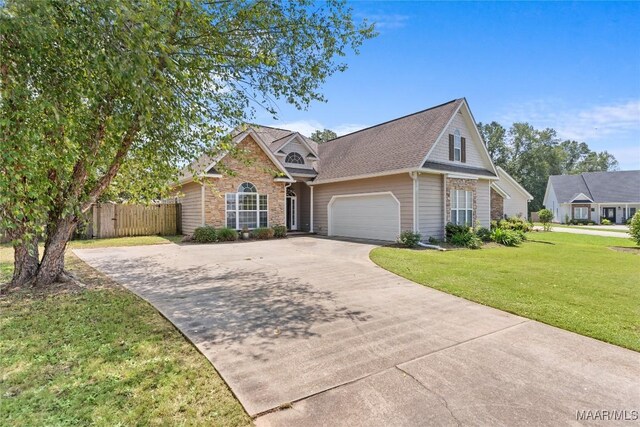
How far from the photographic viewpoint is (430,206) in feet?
46.7

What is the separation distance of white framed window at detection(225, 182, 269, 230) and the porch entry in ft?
11.4

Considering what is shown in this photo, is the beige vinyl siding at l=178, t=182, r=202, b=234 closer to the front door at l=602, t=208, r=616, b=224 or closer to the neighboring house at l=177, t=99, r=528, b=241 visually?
the neighboring house at l=177, t=99, r=528, b=241

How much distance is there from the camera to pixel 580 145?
67.4 metres

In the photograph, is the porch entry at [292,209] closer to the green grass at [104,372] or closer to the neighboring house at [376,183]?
the neighboring house at [376,183]

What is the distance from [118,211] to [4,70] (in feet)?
47.5

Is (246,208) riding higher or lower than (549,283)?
higher

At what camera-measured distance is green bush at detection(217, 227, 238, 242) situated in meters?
15.1

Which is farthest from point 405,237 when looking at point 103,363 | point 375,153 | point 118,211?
point 118,211

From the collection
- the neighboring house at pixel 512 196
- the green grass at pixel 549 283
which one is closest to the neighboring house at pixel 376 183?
the green grass at pixel 549 283

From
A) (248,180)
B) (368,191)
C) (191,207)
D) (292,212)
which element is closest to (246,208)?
(248,180)

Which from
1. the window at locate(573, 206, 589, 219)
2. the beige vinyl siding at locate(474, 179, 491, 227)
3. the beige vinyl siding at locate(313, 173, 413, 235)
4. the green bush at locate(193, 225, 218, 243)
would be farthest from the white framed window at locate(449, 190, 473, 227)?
the window at locate(573, 206, 589, 219)

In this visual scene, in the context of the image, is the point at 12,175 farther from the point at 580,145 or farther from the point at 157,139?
the point at 580,145

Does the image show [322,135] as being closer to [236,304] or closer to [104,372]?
[236,304]

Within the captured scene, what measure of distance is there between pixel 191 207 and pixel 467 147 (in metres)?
15.0
